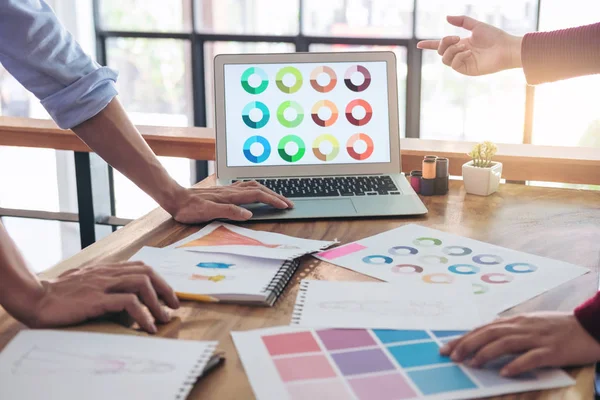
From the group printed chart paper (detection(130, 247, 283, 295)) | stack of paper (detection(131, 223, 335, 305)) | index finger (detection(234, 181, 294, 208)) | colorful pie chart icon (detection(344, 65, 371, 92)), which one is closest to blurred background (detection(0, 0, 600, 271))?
colorful pie chart icon (detection(344, 65, 371, 92))

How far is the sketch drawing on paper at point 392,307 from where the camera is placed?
94cm

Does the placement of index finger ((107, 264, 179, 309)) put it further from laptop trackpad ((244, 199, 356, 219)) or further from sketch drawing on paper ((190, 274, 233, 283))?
laptop trackpad ((244, 199, 356, 219))

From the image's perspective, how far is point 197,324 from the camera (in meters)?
0.92

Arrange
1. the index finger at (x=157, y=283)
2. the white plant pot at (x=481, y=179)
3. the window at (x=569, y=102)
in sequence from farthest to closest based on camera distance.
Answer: the window at (x=569, y=102) → the white plant pot at (x=481, y=179) → the index finger at (x=157, y=283)

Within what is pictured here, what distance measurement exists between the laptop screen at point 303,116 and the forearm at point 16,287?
2.40ft

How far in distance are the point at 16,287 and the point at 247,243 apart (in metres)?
0.42

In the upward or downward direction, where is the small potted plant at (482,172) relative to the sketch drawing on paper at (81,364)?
upward

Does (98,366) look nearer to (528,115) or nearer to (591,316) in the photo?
(591,316)

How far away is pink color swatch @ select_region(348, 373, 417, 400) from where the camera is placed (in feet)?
2.43

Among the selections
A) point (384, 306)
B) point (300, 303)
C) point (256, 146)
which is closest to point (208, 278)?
point (300, 303)

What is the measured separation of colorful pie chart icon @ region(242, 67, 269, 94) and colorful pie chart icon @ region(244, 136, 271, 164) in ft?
0.35

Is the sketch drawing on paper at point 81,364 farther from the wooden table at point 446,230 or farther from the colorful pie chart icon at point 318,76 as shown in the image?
the colorful pie chart icon at point 318,76

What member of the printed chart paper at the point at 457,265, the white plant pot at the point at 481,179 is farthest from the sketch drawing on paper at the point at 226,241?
the white plant pot at the point at 481,179

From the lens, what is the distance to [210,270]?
1087 millimetres
